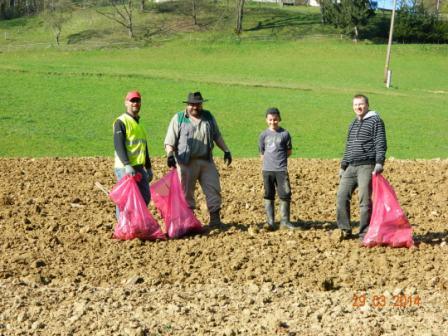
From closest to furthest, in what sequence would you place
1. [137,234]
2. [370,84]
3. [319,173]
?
[137,234] < [319,173] < [370,84]

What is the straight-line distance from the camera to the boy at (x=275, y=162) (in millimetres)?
9688

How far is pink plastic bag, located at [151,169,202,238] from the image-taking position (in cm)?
940

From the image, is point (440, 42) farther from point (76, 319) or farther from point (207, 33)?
point (76, 319)

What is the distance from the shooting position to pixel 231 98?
28.6 meters

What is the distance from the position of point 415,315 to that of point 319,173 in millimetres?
7646

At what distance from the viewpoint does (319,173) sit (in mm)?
14195

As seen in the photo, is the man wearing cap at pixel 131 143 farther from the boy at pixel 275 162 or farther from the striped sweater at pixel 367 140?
the striped sweater at pixel 367 140

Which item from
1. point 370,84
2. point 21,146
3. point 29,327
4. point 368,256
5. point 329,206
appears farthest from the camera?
point 370,84

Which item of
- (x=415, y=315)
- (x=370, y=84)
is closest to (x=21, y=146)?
(x=415, y=315)

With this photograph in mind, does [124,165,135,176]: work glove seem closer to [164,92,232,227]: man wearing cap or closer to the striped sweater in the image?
[164,92,232,227]: man wearing cap

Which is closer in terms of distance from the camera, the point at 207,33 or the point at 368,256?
the point at 368,256

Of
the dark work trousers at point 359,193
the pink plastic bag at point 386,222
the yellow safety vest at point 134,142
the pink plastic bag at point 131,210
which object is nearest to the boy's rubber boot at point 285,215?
the dark work trousers at point 359,193

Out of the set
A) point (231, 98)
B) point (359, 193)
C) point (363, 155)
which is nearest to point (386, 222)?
point (359, 193)
